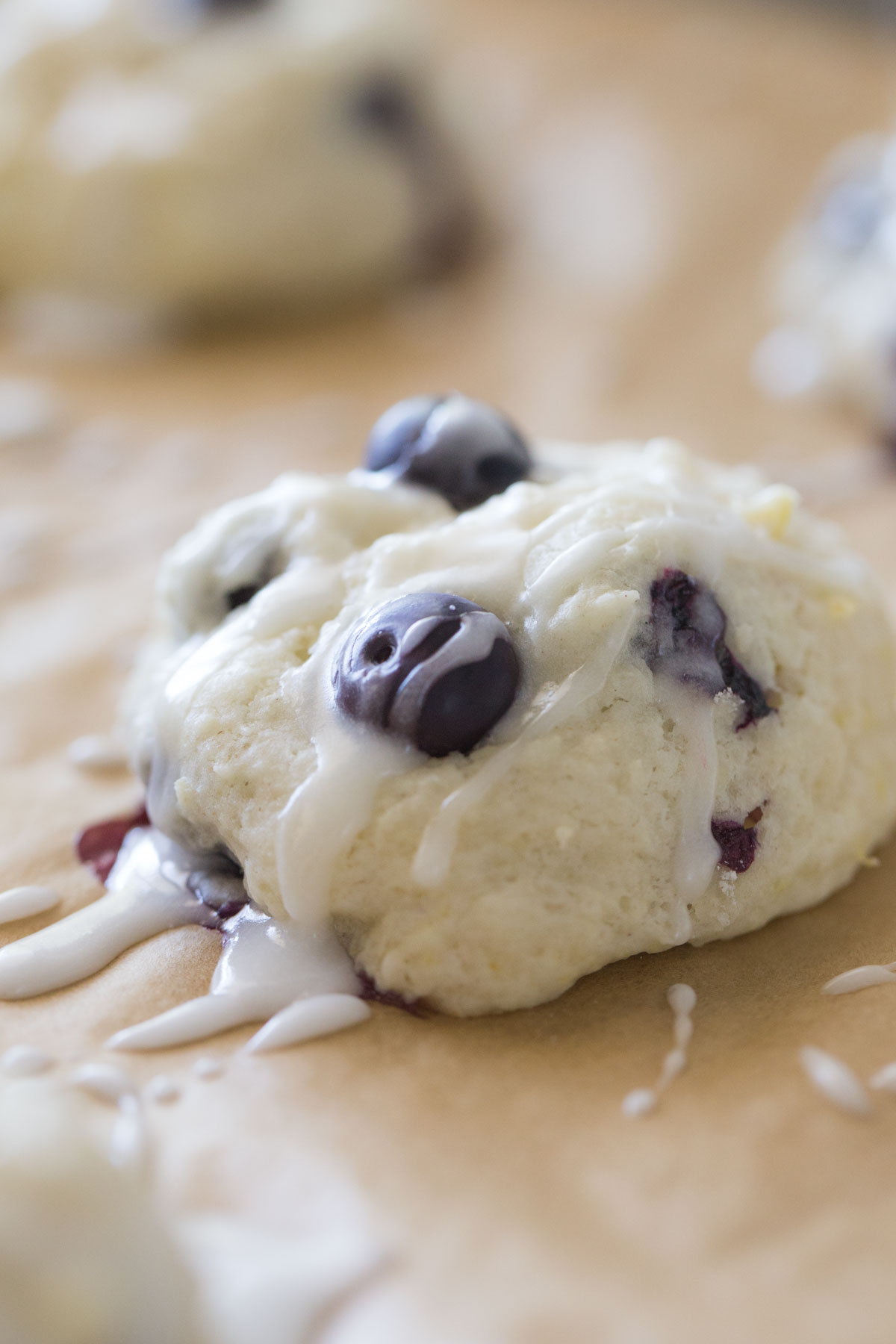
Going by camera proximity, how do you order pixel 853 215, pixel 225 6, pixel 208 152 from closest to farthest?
pixel 853 215
pixel 208 152
pixel 225 6

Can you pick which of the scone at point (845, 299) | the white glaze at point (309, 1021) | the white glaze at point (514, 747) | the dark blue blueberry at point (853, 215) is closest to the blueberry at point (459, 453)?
the white glaze at point (514, 747)

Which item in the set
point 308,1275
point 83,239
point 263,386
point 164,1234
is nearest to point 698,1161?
point 308,1275

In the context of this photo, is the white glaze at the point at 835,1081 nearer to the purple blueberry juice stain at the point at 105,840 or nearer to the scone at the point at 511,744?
the scone at the point at 511,744

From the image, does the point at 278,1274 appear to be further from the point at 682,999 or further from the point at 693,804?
the point at 693,804

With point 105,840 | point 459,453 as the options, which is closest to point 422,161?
point 459,453

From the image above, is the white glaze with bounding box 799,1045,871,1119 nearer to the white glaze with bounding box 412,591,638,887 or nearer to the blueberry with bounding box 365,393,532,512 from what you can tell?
the white glaze with bounding box 412,591,638,887

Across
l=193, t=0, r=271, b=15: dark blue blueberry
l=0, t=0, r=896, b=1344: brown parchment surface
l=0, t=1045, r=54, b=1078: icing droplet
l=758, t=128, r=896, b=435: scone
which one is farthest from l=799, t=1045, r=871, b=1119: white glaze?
l=193, t=0, r=271, b=15: dark blue blueberry
